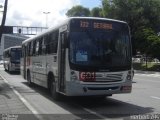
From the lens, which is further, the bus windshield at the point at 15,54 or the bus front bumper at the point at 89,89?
the bus windshield at the point at 15,54

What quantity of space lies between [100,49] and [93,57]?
39 cm

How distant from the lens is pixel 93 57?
14.1 metres

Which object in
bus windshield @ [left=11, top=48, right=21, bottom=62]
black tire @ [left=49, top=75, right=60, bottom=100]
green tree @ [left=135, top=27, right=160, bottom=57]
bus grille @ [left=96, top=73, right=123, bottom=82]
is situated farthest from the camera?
green tree @ [left=135, top=27, right=160, bottom=57]

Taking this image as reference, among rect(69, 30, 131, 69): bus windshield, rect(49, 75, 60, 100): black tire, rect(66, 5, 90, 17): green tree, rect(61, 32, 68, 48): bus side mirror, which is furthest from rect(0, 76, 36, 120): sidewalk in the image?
rect(66, 5, 90, 17): green tree

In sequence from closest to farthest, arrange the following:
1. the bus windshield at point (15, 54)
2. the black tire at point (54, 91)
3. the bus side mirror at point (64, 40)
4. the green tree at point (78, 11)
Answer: the bus side mirror at point (64, 40) < the black tire at point (54, 91) < the bus windshield at point (15, 54) < the green tree at point (78, 11)

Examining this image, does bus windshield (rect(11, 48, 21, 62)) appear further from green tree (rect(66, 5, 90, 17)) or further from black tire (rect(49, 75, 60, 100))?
green tree (rect(66, 5, 90, 17))

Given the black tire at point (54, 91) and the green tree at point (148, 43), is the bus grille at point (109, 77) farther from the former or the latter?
the green tree at point (148, 43)

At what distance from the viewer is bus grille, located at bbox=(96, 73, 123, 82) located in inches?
548

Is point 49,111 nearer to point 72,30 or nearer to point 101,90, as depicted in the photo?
point 101,90

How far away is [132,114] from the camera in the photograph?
12.4 m

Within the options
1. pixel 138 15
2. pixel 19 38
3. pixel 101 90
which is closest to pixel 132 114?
pixel 101 90

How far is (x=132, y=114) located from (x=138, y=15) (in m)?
56.1

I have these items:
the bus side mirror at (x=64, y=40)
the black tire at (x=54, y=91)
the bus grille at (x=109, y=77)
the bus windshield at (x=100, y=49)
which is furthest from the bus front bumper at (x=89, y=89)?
the black tire at (x=54, y=91)

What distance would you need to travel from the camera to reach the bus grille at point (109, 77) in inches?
548
